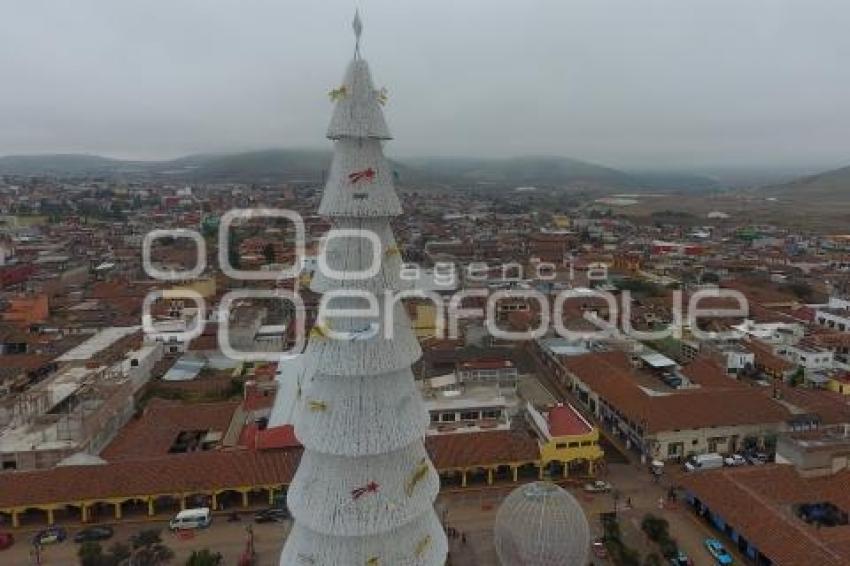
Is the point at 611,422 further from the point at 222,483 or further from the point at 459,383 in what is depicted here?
the point at 222,483

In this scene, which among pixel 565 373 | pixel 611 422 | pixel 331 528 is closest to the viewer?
pixel 331 528

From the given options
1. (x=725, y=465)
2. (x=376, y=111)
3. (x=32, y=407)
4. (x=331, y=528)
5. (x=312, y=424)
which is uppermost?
(x=376, y=111)

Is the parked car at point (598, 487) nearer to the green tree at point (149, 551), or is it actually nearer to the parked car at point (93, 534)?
the green tree at point (149, 551)

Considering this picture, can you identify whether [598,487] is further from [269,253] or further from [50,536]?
[269,253]

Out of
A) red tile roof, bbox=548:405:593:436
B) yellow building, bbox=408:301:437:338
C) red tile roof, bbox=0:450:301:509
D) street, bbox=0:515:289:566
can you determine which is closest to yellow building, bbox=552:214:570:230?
yellow building, bbox=408:301:437:338

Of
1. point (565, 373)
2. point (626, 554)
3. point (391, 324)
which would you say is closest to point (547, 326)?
point (565, 373)

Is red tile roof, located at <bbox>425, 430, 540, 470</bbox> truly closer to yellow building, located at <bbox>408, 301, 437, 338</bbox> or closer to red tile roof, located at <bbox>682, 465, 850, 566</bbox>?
red tile roof, located at <bbox>682, 465, 850, 566</bbox>

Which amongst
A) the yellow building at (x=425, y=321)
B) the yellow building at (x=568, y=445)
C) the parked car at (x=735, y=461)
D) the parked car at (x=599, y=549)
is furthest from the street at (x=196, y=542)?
the yellow building at (x=425, y=321)
